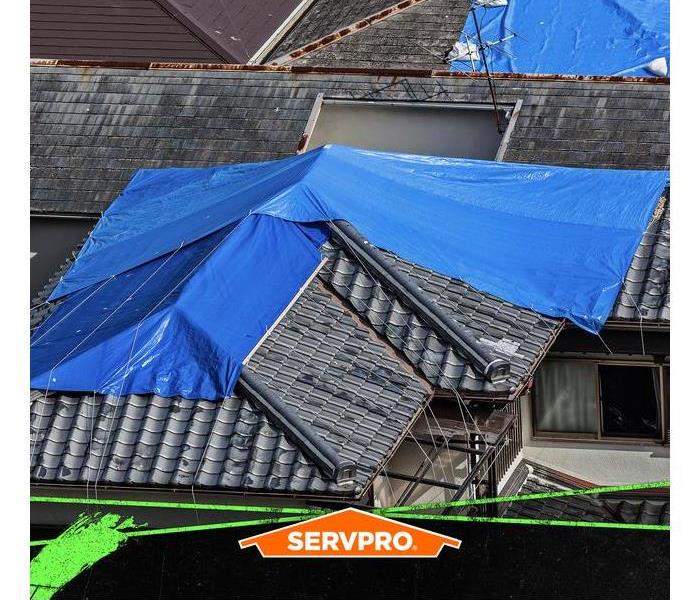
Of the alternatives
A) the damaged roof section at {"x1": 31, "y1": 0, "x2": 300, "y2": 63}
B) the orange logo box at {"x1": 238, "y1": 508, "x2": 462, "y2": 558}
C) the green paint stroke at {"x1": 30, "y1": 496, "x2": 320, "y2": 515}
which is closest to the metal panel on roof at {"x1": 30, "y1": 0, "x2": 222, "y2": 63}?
the damaged roof section at {"x1": 31, "y1": 0, "x2": 300, "y2": 63}

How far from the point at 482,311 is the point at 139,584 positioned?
5.42 metres

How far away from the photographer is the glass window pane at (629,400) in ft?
63.1

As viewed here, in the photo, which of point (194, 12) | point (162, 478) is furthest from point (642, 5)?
point (162, 478)

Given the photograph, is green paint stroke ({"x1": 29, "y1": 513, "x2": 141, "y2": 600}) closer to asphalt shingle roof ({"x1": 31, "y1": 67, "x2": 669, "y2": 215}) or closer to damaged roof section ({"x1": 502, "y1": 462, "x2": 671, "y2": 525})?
A: damaged roof section ({"x1": 502, "y1": 462, "x2": 671, "y2": 525})

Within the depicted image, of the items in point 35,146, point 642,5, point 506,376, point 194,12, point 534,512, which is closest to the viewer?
point 506,376

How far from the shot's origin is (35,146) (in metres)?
26.0

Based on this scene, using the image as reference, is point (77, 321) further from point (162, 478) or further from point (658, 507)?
point (658, 507)

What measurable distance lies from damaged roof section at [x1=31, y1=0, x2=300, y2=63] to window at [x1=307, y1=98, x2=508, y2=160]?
29.5ft

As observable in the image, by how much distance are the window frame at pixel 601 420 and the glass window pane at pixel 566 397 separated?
0.04 meters

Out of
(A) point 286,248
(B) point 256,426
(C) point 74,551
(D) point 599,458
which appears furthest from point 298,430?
(D) point 599,458

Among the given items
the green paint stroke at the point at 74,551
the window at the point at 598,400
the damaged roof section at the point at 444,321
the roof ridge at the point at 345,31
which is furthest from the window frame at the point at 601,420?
the roof ridge at the point at 345,31

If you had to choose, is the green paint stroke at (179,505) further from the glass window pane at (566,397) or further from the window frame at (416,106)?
the window frame at (416,106)

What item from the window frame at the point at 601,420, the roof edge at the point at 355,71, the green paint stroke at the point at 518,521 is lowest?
the green paint stroke at the point at 518,521

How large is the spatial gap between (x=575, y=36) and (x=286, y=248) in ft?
46.8
